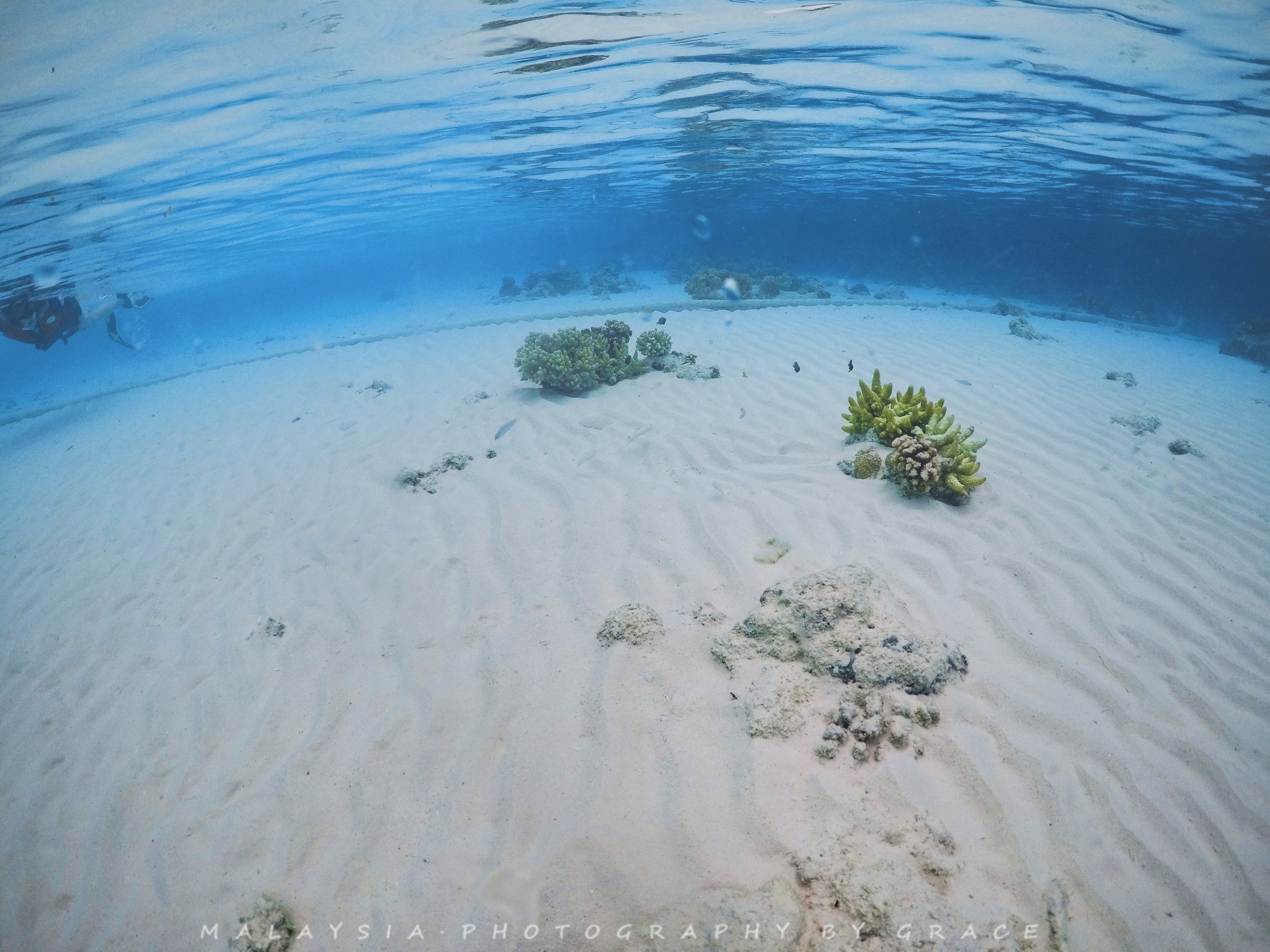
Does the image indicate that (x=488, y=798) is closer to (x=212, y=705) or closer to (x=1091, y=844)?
(x=212, y=705)

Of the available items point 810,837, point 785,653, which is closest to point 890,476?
point 785,653

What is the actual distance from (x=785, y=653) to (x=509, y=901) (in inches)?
87.2

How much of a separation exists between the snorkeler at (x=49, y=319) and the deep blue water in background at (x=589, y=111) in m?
2.36

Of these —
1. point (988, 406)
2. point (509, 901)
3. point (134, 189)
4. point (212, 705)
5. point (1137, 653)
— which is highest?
point (134, 189)

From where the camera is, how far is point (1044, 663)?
3.78 m

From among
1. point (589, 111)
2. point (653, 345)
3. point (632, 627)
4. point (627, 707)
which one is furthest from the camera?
point (589, 111)

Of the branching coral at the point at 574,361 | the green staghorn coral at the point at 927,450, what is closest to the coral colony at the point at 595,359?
the branching coral at the point at 574,361

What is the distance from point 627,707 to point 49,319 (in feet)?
74.3

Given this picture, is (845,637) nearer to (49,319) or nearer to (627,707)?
(627,707)

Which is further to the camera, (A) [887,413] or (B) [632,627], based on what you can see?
(A) [887,413]

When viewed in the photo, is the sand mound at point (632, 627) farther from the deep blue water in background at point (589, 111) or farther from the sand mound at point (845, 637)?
the deep blue water in background at point (589, 111)

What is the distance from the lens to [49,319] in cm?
1584

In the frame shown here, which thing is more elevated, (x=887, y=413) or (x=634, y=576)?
(x=887, y=413)

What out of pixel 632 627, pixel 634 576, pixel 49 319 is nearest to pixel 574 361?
pixel 634 576
